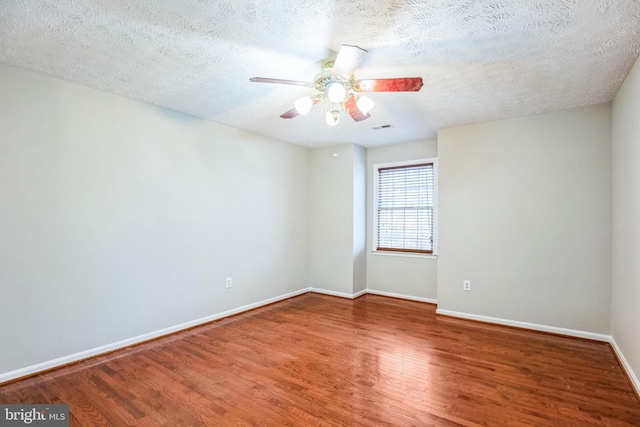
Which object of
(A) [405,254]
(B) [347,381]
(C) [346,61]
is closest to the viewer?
(C) [346,61]

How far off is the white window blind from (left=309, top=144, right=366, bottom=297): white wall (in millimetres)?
366

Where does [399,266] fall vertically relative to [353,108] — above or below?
below

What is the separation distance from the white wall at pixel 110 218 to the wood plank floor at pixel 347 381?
1.27 ft

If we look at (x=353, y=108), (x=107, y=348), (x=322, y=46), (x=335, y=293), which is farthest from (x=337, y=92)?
(x=335, y=293)

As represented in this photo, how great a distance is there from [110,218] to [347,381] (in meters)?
2.59

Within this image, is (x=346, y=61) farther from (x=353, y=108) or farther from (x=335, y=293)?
(x=335, y=293)

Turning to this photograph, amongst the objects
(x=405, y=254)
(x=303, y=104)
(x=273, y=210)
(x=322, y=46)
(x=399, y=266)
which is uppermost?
(x=322, y=46)

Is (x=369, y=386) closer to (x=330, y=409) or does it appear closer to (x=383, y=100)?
(x=330, y=409)

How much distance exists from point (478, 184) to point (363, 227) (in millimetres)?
1912

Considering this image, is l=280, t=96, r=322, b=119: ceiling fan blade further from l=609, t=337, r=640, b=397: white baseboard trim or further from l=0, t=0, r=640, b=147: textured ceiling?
l=609, t=337, r=640, b=397: white baseboard trim

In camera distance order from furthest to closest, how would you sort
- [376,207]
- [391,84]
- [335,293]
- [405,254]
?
[376,207], [335,293], [405,254], [391,84]

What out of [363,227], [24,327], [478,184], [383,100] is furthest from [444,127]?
[24,327]

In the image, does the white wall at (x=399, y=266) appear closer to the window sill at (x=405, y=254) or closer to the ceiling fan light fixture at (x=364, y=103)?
the window sill at (x=405, y=254)

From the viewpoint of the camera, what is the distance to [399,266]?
488 centimetres
